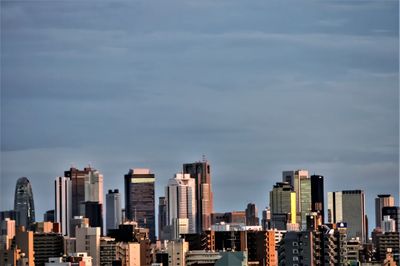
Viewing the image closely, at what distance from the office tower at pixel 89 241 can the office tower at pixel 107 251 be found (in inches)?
5.3

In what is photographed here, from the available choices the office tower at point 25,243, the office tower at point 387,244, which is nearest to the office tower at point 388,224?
the office tower at point 387,244

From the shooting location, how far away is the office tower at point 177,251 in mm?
42188

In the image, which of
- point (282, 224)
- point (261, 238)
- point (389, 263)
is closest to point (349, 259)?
point (389, 263)

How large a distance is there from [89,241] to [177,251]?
615cm

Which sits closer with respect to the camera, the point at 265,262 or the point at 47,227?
the point at 265,262

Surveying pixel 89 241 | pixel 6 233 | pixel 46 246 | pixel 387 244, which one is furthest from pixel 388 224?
pixel 6 233

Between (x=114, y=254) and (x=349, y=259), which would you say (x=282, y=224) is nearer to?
(x=114, y=254)

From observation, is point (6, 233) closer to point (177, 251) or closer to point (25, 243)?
point (25, 243)

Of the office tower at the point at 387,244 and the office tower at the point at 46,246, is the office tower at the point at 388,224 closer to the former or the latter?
the office tower at the point at 387,244

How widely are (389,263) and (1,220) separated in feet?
31.4

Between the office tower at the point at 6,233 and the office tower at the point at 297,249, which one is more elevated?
the office tower at the point at 6,233

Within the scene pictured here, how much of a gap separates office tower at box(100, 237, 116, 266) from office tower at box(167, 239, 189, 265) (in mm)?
1626

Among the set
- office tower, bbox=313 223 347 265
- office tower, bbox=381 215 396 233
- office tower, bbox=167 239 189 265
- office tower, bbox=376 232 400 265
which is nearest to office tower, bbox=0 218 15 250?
office tower, bbox=167 239 189 265

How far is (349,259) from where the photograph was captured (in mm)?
39094
